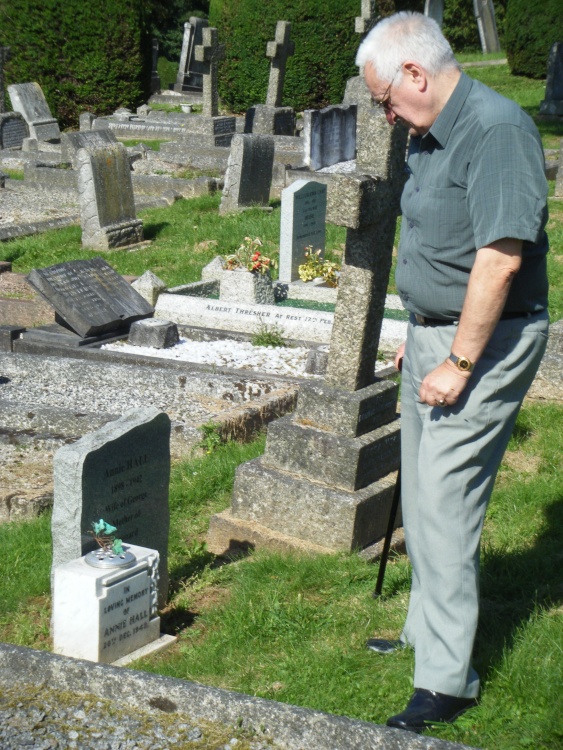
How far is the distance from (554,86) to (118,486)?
19473 millimetres

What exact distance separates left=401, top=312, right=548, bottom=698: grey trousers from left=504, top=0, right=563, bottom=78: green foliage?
2415cm

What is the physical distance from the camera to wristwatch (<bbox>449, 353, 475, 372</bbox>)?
9.21 feet

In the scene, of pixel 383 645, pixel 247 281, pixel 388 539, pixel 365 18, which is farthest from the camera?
pixel 365 18

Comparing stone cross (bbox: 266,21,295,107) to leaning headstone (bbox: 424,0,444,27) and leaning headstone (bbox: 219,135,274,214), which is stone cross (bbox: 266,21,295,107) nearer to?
leaning headstone (bbox: 219,135,274,214)

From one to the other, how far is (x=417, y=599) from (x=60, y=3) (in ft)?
74.7

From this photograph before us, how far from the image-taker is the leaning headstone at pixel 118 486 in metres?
3.78

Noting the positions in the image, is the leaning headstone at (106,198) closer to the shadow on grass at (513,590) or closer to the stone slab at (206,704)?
the shadow on grass at (513,590)

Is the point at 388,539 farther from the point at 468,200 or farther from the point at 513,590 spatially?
the point at 468,200

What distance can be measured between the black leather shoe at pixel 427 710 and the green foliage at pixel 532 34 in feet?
80.3

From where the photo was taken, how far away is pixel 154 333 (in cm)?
848

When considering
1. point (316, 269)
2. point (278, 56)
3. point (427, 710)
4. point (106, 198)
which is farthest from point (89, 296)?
point (278, 56)

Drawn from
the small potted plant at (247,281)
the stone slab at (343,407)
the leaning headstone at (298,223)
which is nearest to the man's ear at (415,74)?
the stone slab at (343,407)

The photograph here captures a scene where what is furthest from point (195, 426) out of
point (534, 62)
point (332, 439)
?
point (534, 62)

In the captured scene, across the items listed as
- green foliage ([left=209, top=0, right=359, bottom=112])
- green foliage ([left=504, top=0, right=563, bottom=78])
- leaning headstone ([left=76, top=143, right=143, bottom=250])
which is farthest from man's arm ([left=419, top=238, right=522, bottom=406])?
green foliage ([left=504, top=0, right=563, bottom=78])
